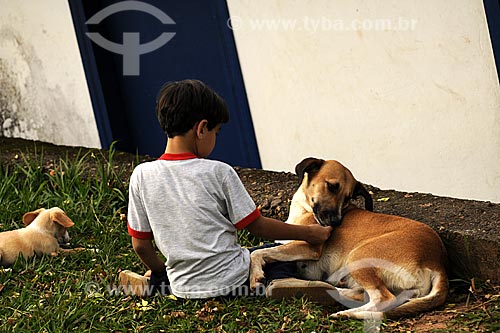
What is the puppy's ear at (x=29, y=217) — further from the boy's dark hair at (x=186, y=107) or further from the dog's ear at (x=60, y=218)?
the boy's dark hair at (x=186, y=107)

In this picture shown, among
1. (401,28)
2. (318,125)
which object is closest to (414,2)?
(401,28)

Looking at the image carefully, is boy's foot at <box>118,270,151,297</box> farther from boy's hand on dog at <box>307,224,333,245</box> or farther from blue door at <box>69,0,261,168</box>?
blue door at <box>69,0,261,168</box>

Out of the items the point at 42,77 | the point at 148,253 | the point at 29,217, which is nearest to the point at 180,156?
the point at 148,253

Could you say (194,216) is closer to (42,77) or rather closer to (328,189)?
(328,189)

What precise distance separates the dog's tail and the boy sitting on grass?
0.54 meters

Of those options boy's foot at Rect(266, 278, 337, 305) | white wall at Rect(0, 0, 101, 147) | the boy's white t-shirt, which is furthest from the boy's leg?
white wall at Rect(0, 0, 101, 147)

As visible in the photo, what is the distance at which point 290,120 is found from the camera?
7477mm

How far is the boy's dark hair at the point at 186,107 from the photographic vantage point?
5.00 metres

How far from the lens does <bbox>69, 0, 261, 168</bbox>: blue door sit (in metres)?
7.85

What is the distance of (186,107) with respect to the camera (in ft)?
16.4

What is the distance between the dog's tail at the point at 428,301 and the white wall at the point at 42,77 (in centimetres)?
481

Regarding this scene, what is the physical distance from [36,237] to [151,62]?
2.91m

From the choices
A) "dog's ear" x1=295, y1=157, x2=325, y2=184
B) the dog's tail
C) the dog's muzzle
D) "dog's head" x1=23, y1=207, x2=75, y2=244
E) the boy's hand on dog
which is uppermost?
"dog's ear" x1=295, y1=157, x2=325, y2=184

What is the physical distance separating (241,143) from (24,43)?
2.98 m
